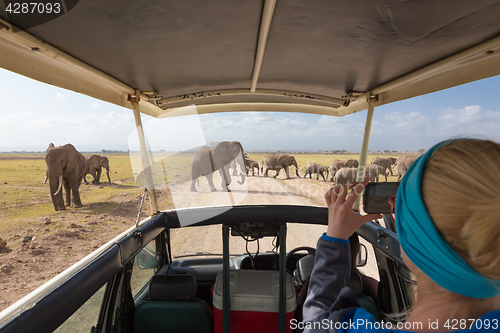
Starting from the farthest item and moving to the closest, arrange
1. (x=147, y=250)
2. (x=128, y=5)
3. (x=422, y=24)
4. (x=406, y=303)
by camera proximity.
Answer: (x=147, y=250) → (x=406, y=303) → (x=422, y=24) → (x=128, y=5)

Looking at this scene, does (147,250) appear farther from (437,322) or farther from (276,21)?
(437,322)

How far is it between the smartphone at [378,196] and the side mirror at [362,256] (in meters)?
1.44

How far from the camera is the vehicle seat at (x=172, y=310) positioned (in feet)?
5.19

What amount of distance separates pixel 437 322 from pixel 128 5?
4.07 feet

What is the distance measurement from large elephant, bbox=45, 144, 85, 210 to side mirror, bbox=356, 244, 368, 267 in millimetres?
12513

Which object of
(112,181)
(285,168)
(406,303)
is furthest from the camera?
(112,181)

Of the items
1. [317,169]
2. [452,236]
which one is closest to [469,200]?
[452,236]

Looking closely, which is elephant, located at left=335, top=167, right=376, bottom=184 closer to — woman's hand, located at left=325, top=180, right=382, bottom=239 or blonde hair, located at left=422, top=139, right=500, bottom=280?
woman's hand, located at left=325, top=180, right=382, bottom=239

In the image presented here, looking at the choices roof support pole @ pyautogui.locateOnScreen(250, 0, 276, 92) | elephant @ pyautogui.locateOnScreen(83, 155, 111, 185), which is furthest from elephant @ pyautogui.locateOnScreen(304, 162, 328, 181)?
elephant @ pyautogui.locateOnScreen(83, 155, 111, 185)

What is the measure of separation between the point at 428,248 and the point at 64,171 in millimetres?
15133

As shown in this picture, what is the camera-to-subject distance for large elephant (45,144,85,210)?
37.8 ft

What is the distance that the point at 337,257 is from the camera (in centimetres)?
71

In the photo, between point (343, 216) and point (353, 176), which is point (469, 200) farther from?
point (353, 176)

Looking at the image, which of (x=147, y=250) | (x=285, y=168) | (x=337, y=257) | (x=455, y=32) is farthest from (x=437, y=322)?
(x=285, y=168)
